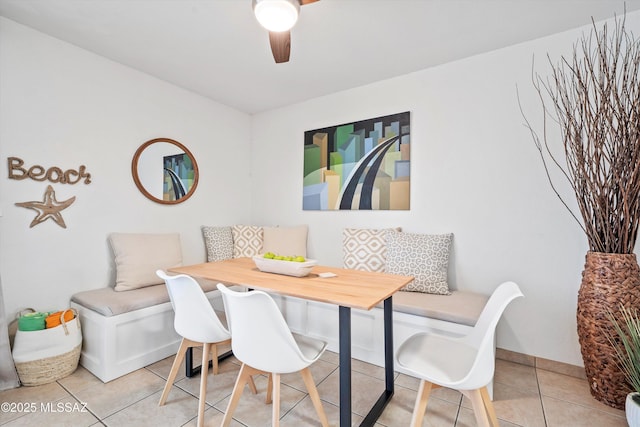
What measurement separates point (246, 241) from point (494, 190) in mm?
2501

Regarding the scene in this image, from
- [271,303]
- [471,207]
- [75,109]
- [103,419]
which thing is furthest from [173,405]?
[471,207]

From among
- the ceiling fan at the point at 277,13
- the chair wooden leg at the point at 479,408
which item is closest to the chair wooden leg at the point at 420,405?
the chair wooden leg at the point at 479,408

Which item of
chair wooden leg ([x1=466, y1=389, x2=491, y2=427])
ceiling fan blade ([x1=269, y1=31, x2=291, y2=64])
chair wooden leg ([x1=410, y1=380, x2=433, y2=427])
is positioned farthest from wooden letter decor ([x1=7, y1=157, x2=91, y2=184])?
chair wooden leg ([x1=466, y1=389, x2=491, y2=427])

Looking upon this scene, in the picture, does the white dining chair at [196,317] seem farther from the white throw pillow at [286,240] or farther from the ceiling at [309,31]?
the ceiling at [309,31]

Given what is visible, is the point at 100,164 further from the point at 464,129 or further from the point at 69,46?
the point at 464,129

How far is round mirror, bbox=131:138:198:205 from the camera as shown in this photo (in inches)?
109

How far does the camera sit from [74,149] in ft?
7.59

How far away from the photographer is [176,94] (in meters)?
3.04

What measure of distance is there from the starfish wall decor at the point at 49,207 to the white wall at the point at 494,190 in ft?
8.11

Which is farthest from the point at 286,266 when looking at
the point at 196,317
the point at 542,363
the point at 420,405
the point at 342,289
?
the point at 542,363

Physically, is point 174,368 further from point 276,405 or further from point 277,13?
point 277,13

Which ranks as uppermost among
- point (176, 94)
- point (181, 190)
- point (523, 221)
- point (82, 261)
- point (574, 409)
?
point (176, 94)

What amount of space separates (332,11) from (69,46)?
207 cm

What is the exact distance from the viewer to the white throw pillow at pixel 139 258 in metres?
2.39
